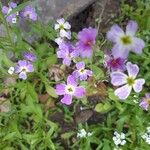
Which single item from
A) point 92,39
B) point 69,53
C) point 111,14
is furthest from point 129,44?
point 111,14

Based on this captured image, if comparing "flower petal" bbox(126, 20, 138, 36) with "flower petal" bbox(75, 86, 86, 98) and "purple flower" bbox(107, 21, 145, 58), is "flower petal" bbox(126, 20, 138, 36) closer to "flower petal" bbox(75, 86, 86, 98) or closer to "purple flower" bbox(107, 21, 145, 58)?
"purple flower" bbox(107, 21, 145, 58)

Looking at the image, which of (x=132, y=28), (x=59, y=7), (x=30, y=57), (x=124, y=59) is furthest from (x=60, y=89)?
(x=59, y=7)

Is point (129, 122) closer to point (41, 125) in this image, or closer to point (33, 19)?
point (41, 125)

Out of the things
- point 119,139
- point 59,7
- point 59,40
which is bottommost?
point 119,139

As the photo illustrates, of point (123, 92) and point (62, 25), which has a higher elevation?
point (62, 25)

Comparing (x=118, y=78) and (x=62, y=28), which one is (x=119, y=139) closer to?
(x=118, y=78)

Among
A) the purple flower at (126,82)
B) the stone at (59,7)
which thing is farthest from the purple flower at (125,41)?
the stone at (59,7)

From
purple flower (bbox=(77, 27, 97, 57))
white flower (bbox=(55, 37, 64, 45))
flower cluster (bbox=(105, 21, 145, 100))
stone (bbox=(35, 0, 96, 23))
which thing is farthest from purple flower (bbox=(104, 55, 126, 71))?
stone (bbox=(35, 0, 96, 23))
